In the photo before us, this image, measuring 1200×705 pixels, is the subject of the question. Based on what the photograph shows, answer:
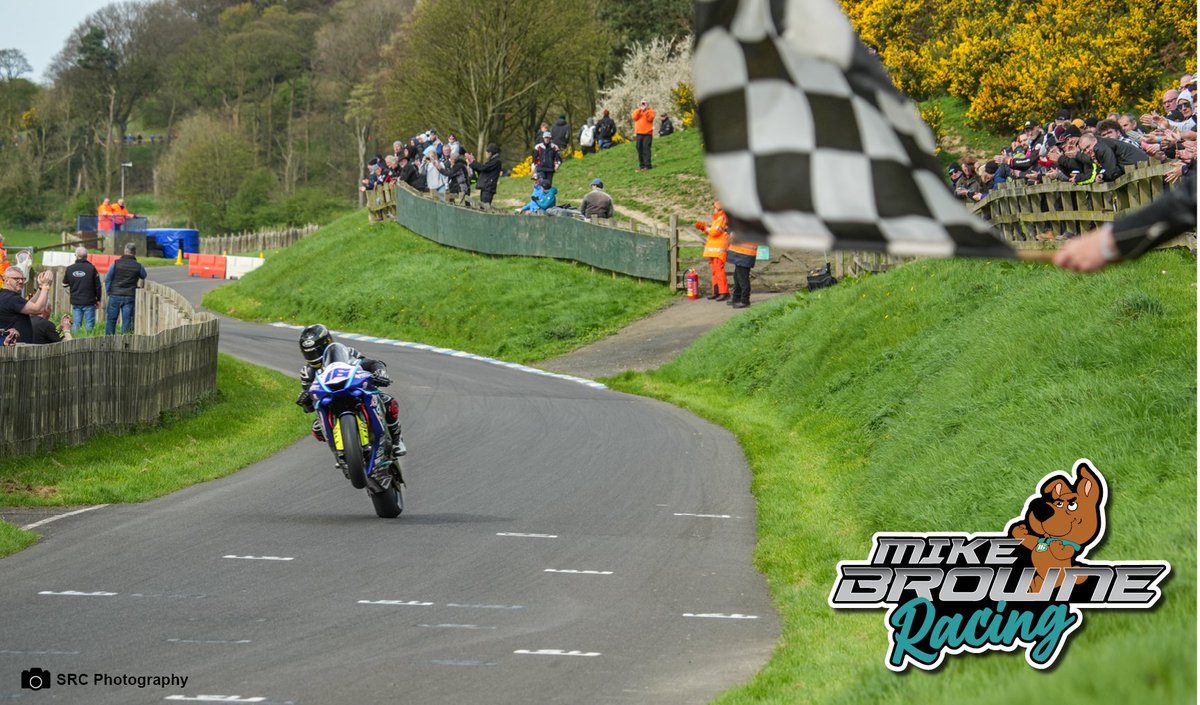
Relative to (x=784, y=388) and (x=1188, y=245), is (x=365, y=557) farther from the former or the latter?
(x=784, y=388)

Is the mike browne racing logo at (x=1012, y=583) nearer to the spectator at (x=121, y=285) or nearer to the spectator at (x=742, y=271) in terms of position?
the spectator at (x=121, y=285)

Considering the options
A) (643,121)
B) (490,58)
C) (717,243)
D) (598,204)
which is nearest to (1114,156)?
(717,243)

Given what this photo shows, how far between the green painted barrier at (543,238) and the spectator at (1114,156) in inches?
666

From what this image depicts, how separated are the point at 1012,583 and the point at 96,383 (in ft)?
42.4

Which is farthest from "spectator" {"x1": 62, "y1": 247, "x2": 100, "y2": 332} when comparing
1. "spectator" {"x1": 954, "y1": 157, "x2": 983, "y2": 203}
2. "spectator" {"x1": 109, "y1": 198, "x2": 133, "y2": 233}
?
"spectator" {"x1": 109, "y1": 198, "x2": 133, "y2": 233}

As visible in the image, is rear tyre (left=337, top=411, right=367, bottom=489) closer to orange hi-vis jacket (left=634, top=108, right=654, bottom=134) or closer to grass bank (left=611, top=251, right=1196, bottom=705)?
grass bank (left=611, top=251, right=1196, bottom=705)

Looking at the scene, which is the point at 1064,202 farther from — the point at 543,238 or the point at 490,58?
the point at 490,58

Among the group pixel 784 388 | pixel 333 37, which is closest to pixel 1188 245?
pixel 784 388

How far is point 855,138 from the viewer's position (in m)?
4.63

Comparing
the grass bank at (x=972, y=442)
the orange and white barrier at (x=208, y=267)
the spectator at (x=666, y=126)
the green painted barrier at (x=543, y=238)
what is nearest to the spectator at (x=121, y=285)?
the grass bank at (x=972, y=442)

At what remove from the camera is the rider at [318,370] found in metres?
12.9

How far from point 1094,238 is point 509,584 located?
21.3 feet

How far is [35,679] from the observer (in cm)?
749

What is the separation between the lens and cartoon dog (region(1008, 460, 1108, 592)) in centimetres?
624
